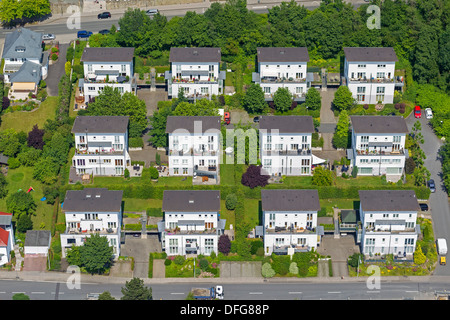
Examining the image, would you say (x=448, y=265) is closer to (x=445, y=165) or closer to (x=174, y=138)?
(x=445, y=165)

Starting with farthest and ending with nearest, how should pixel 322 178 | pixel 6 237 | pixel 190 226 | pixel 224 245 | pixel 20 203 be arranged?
pixel 322 178
pixel 20 203
pixel 190 226
pixel 224 245
pixel 6 237

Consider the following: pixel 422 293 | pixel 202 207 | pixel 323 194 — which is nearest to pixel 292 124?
pixel 323 194

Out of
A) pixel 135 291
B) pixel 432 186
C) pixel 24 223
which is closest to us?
pixel 135 291

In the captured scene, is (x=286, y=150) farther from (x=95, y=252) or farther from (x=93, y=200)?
(x=95, y=252)

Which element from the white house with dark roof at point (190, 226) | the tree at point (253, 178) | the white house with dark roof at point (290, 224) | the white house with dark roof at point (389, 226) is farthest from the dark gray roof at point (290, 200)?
the white house with dark roof at point (190, 226)

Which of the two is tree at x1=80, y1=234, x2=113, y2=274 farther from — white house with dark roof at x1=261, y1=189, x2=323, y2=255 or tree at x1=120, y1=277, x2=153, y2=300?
white house with dark roof at x1=261, y1=189, x2=323, y2=255

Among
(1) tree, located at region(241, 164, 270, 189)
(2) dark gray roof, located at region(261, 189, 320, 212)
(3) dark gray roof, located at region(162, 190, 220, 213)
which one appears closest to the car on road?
(2) dark gray roof, located at region(261, 189, 320, 212)

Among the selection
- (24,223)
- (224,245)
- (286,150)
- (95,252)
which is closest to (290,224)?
(224,245)
